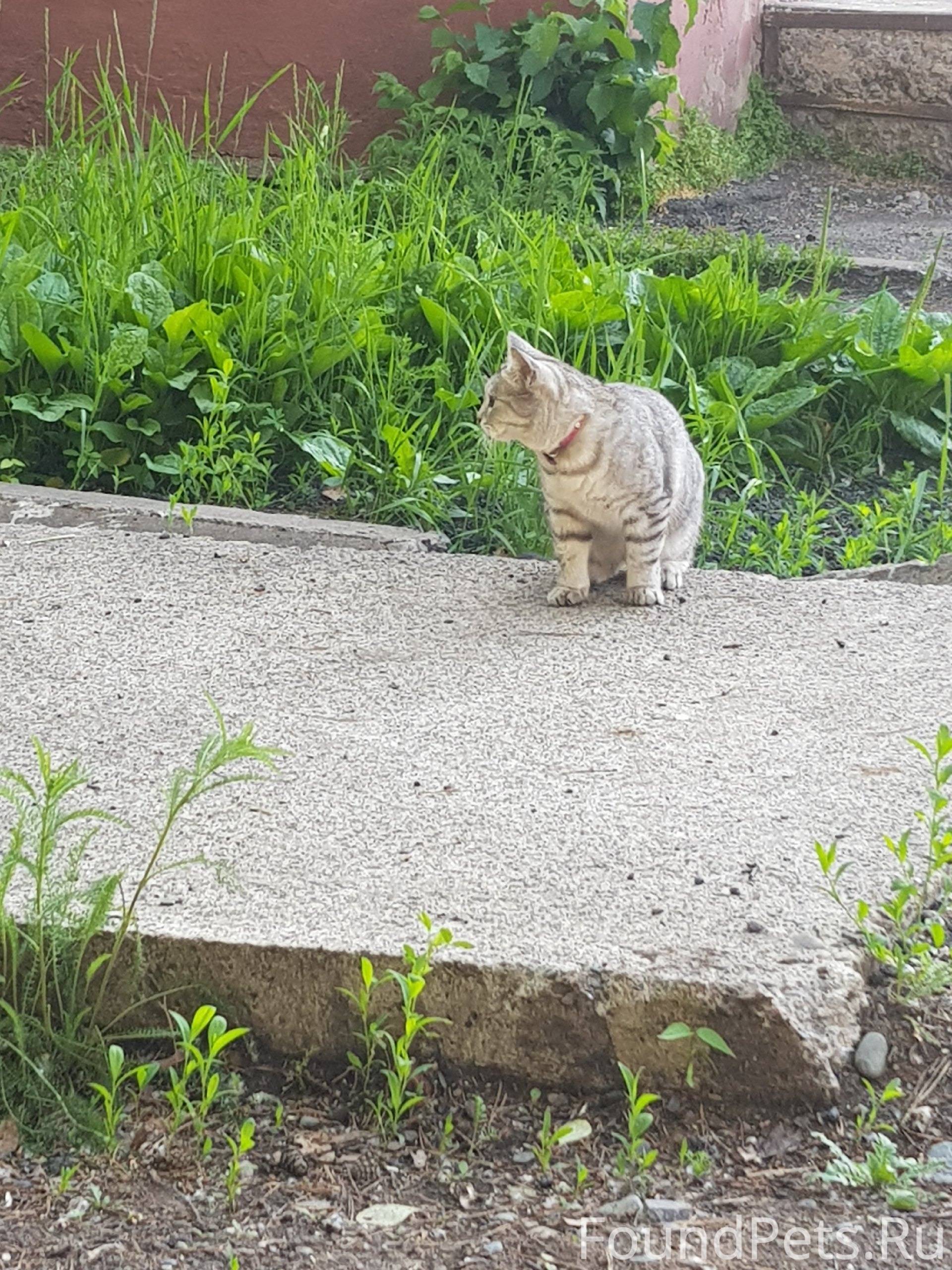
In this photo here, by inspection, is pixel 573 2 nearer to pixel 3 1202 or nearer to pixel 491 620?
pixel 491 620

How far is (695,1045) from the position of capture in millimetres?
2072

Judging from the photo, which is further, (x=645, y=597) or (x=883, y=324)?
(x=883, y=324)

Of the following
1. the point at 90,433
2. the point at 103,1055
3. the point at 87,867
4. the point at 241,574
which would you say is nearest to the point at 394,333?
the point at 90,433

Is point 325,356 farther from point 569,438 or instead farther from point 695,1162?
point 695,1162

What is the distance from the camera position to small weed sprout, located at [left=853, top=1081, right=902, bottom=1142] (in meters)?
1.99

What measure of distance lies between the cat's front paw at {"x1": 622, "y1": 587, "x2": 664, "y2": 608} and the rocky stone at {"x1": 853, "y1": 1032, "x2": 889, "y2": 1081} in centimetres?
162

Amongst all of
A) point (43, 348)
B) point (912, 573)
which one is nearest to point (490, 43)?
point (43, 348)

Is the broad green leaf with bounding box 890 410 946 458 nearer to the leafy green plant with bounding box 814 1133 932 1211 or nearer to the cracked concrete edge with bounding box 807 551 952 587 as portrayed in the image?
the cracked concrete edge with bounding box 807 551 952 587

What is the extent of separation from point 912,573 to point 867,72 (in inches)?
208

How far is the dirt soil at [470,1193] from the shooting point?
6.04 ft

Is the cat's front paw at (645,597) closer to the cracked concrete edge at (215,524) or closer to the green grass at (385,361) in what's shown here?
→ the green grass at (385,361)

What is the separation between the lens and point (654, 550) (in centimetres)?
357

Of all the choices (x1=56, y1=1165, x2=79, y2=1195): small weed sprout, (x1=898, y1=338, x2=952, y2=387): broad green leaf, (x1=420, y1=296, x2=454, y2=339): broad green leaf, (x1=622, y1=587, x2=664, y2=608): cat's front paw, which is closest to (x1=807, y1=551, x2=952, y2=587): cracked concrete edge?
(x1=622, y1=587, x2=664, y2=608): cat's front paw

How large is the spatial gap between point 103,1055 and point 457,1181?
1.78 feet
